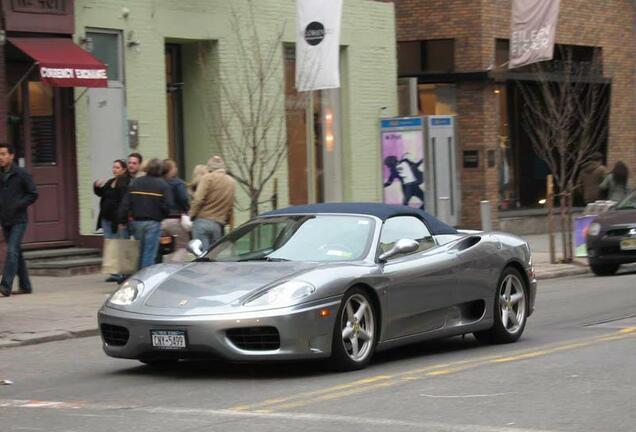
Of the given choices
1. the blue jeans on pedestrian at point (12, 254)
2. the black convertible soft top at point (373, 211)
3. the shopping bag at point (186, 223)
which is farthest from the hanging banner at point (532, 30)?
the black convertible soft top at point (373, 211)

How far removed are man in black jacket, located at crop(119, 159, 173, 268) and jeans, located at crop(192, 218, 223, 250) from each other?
1.54 feet

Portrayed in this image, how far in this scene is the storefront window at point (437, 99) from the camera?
1149 inches

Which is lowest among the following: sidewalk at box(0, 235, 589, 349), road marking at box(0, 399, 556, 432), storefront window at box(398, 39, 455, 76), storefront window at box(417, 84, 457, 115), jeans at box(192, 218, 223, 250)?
sidewalk at box(0, 235, 589, 349)

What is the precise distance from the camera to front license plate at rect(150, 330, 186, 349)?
367 inches

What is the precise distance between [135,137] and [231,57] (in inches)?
104

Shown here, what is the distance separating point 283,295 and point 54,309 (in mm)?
6221

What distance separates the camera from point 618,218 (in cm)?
1998

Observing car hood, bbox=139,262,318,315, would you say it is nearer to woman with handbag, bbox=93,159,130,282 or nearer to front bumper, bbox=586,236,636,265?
woman with handbag, bbox=93,159,130,282

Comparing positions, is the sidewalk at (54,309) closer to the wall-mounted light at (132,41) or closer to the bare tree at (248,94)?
the wall-mounted light at (132,41)

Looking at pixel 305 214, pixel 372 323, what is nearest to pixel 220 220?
pixel 305 214

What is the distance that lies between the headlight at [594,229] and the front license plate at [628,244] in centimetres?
49

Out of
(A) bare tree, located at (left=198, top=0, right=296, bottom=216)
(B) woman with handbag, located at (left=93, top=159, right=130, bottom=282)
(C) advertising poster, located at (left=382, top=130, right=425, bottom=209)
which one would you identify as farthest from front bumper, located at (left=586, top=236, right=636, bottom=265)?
(B) woman with handbag, located at (left=93, top=159, right=130, bottom=282)

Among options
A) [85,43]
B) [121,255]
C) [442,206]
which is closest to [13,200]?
[121,255]

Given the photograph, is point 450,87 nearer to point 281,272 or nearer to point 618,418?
point 281,272
